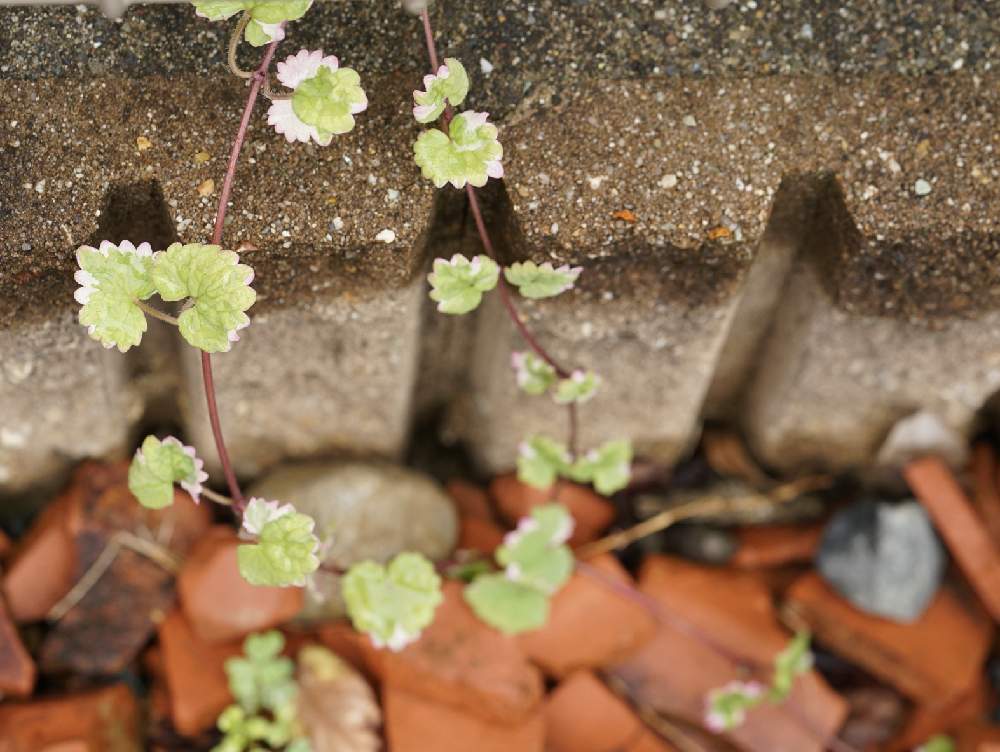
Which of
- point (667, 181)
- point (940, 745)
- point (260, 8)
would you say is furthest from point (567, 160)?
point (940, 745)

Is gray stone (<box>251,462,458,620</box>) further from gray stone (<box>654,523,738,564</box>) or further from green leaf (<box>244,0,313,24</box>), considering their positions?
green leaf (<box>244,0,313,24</box>)

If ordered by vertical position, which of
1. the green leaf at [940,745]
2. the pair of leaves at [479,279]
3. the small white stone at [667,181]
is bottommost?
the green leaf at [940,745]

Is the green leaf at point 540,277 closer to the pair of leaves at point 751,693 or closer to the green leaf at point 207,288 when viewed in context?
the green leaf at point 207,288

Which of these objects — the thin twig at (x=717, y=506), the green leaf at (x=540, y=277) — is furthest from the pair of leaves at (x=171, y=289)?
the thin twig at (x=717, y=506)

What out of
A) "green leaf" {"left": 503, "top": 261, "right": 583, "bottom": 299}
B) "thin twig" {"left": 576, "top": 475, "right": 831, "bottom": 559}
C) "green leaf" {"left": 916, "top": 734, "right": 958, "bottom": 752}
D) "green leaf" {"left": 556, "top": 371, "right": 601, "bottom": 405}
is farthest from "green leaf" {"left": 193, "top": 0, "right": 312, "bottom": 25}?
"green leaf" {"left": 916, "top": 734, "right": 958, "bottom": 752}

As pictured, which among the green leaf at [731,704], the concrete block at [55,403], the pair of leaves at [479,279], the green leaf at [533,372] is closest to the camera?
the pair of leaves at [479,279]

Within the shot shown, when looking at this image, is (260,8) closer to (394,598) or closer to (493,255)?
(493,255)
